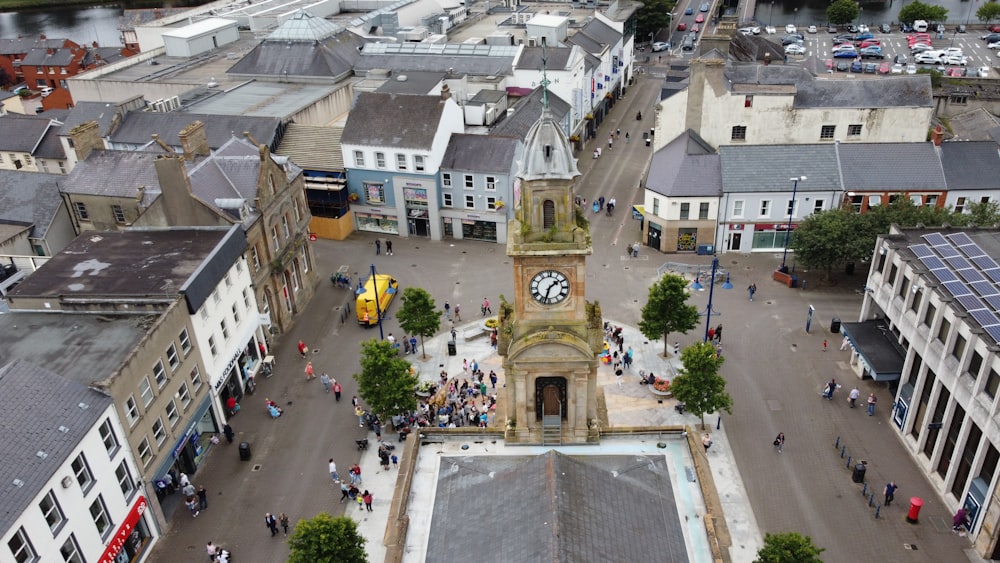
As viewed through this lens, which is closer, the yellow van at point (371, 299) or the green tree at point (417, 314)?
the green tree at point (417, 314)

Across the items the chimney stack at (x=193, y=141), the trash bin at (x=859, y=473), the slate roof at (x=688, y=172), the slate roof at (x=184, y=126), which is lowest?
the trash bin at (x=859, y=473)

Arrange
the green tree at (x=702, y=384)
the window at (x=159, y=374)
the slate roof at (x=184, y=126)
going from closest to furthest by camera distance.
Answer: the window at (x=159, y=374) → the green tree at (x=702, y=384) → the slate roof at (x=184, y=126)

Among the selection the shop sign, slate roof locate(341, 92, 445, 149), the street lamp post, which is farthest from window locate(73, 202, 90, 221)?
the street lamp post

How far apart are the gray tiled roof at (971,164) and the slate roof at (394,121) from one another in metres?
41.2

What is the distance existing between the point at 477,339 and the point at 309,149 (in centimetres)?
2835

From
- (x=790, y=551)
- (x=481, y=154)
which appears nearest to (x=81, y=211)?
(x=481, y=154)

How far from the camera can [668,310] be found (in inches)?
1859

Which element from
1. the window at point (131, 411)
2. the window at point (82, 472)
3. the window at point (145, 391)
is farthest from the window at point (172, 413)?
the window at point (82, 472)

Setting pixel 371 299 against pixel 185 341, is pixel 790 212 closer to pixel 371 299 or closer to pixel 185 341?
pixel 371 299

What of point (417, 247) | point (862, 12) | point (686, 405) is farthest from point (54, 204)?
point (862, 12)

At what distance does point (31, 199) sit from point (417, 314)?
3292 centimetres

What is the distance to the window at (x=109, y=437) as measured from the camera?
32.6 metres

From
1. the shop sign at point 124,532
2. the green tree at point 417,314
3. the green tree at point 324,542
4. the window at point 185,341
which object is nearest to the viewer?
the green tree at point 324,542

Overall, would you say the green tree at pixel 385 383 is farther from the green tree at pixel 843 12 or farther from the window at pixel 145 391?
the green tree at pixel 843 12
